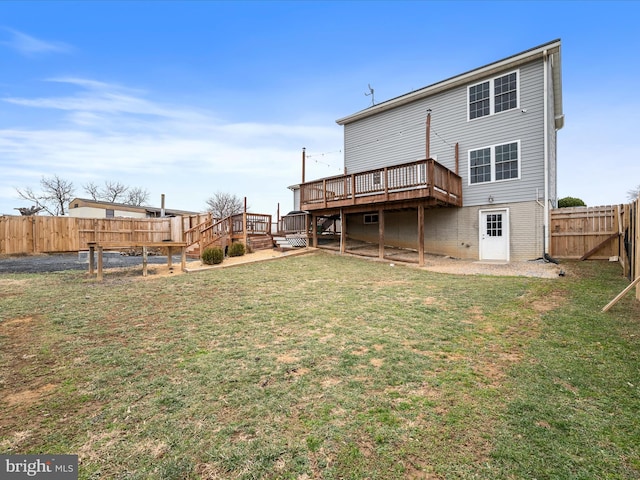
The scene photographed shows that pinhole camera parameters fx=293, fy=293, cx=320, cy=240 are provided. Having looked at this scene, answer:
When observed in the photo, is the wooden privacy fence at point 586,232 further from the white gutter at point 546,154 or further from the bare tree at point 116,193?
the bare tree at point 116,193

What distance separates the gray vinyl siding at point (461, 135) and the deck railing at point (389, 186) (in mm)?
1544

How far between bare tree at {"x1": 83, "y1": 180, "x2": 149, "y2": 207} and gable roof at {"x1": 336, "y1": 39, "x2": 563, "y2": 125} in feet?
131

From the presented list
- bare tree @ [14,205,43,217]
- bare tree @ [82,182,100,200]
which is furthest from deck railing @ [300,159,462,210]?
bare tree @ [82,182,100,200]

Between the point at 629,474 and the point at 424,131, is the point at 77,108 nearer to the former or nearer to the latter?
the point at 424,131

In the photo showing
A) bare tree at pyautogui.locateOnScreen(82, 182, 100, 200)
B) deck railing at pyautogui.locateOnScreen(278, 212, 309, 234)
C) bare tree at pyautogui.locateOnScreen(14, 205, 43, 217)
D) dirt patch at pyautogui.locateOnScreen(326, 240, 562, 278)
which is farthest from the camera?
bare tree at pyautogui.locateOnScreen(82, 182, 100, 200)

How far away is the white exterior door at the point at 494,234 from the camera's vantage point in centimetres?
1192

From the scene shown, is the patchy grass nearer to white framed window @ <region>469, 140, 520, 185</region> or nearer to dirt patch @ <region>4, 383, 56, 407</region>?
dirt patch @ <region>4, 383, 56, 407</region>

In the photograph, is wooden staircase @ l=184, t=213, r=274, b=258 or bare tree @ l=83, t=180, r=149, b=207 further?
bare tree @ l=83, t=180, r=149, b=207

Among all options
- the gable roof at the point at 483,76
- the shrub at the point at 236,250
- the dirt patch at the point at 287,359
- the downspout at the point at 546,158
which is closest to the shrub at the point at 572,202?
the gable roof at the point at 483,76

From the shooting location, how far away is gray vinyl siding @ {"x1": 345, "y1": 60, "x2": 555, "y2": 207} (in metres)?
11.3

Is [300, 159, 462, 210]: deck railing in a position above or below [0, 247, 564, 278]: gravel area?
above

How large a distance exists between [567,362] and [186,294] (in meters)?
6.73

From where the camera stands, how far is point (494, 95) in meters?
12.3

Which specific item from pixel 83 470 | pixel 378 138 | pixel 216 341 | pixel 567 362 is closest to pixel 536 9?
pixel 378 138
